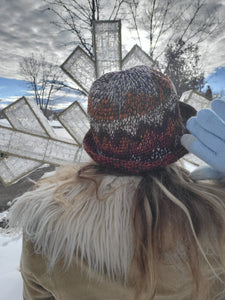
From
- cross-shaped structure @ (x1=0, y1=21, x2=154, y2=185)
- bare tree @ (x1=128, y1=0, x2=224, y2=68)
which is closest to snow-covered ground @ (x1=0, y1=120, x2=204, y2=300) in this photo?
cross-shaped structure @ (x1=0, y1=21, x2=154, y2=185)

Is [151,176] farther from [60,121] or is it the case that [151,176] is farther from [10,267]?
[10,267]

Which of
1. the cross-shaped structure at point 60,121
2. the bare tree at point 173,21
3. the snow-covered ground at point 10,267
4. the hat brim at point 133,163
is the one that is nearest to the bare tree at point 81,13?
the bare tree at point 173,21

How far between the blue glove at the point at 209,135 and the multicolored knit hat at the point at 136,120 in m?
0.07

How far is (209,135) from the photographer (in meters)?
0.72

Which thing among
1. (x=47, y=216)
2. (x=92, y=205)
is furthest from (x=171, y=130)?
(x=47, y=216)

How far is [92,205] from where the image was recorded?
2.23 feet

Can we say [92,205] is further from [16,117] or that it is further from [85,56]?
[85,56]

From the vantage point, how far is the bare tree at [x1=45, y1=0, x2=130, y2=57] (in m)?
3.54

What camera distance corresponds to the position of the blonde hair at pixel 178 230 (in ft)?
2.04

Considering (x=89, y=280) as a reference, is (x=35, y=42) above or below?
above

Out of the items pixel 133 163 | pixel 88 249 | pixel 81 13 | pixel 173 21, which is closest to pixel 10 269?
pixel 88 249

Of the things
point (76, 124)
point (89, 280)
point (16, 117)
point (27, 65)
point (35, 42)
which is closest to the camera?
point (89, 280)

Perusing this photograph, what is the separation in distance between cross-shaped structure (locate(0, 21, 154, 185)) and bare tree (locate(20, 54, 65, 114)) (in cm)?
215

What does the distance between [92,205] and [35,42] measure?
2.80 m
